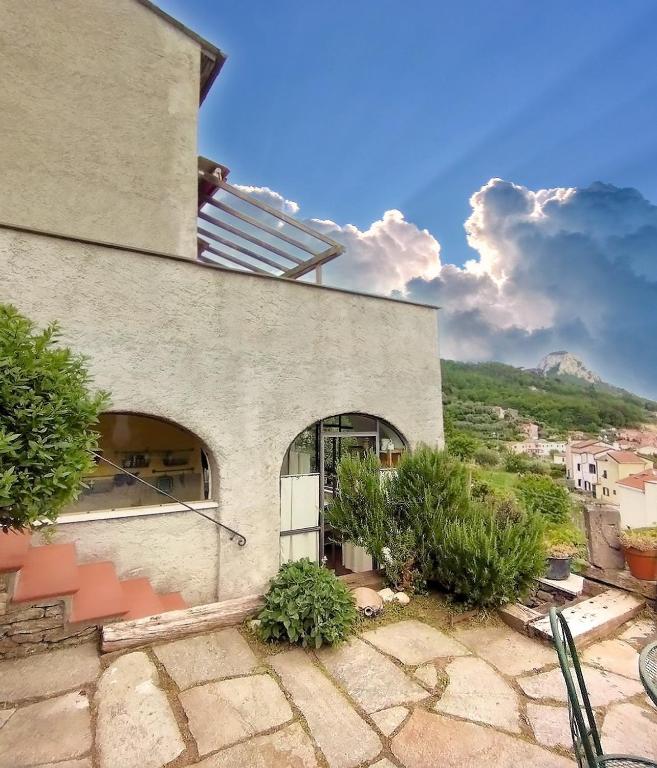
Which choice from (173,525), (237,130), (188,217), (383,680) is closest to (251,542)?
(173,525)

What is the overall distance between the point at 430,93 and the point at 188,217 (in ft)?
144

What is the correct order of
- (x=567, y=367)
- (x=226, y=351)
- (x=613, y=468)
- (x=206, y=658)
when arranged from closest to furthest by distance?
(x=206, y=658) < (x=226, y=351) < (x=613, y=468) < (x=567, y=367)

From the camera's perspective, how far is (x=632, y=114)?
2466 inches

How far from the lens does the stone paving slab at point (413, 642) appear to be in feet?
14.1

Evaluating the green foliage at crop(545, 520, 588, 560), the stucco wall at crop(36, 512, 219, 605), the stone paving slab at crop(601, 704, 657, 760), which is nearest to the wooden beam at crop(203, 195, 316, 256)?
the stucco wall at crop(36, 512, 219, 605)

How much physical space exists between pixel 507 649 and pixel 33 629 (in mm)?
4831

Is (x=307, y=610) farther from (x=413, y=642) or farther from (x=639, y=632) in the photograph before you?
(x=639, y=632)

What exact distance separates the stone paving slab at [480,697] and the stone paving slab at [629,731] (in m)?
0.63

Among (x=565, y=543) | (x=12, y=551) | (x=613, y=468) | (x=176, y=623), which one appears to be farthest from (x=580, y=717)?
(x=613, y=468)

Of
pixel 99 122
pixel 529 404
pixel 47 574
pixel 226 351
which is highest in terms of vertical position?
pixel 99 122

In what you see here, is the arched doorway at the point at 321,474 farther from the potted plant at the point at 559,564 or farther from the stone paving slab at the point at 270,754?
the stone paving slab at the point at 270,754

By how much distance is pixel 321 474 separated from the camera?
21.0 ft

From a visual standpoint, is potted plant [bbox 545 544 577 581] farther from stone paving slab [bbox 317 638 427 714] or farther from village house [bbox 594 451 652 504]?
village house [bbox 594 451 652 504]

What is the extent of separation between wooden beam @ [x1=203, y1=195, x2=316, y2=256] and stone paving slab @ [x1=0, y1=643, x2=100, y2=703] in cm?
711
